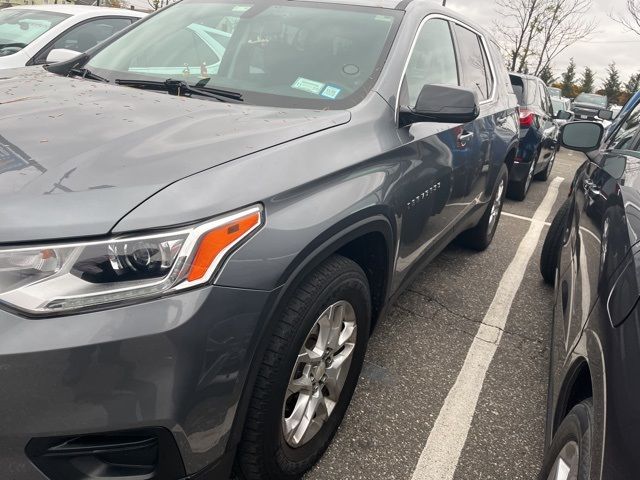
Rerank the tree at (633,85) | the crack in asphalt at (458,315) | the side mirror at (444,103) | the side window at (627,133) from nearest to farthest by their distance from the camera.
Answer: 1. the side mirror at (444,103)
2. the side window at (627,133)
3. the crack in asphalt at (458,315)
4. the tree at (633,85)

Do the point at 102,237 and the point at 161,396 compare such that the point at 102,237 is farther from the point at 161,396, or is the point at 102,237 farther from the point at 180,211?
the point at 161,396

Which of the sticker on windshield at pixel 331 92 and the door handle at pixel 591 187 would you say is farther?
the door handle at pixel 591 187

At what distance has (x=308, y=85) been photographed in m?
2.23

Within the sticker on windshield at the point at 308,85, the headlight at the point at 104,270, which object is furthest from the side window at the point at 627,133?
the headlight at the point at 104,270

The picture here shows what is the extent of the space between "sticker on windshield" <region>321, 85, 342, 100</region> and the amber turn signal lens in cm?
91

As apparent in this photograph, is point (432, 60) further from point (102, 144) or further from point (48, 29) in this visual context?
point (48, 29)

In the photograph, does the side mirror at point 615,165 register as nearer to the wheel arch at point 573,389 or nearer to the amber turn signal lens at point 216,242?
the wheel arch at point 573,389

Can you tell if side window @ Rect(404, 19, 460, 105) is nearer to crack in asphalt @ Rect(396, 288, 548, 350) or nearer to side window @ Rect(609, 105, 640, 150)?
side window @ Rect(609, 105, 640, 150)

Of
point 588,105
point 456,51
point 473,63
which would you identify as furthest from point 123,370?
point 588,105

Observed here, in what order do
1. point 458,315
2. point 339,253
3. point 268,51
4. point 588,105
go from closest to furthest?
1. point 339,253
2. point 268,51
3. point 458,315
4. point 588,105

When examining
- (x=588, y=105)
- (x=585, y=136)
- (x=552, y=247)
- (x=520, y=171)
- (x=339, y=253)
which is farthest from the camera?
(x=588, y=105)

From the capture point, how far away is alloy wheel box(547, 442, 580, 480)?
1.23 m

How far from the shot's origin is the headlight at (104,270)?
1.21 metres

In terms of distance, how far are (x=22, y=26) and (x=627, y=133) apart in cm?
565
